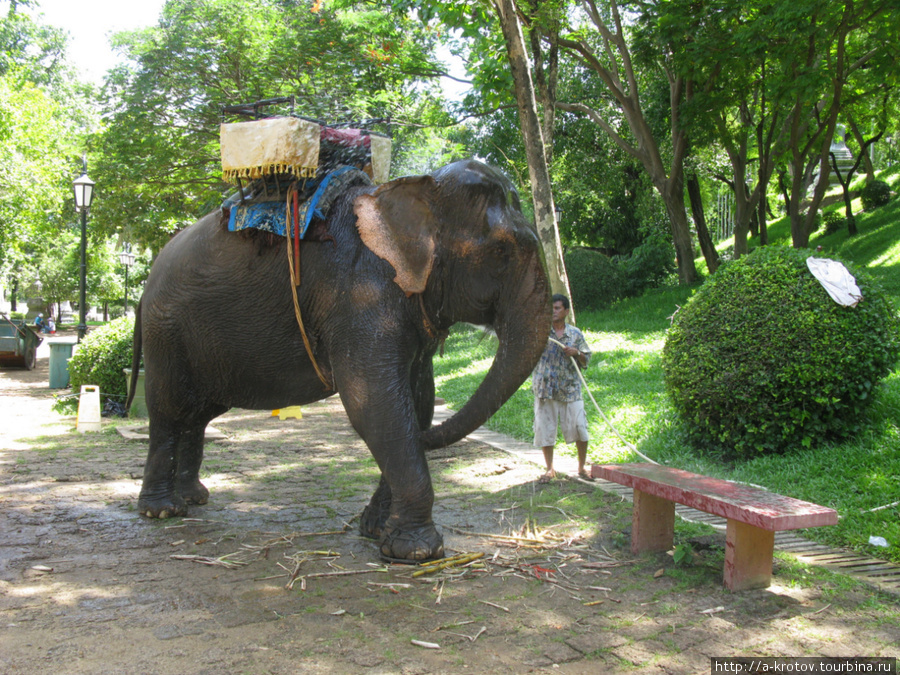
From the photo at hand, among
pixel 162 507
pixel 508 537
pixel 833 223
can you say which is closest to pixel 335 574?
pixel 508 537

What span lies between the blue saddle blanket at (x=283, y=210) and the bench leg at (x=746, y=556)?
3057 millimetres

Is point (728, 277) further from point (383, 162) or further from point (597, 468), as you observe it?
point (383, 162)

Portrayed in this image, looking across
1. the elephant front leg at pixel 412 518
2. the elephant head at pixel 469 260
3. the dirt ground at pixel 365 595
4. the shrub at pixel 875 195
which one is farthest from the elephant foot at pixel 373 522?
the shrub at pixel 875 195

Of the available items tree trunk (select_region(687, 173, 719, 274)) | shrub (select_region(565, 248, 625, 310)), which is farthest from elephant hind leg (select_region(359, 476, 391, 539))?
tree trunk (select_region(687, 173, 719, 274))

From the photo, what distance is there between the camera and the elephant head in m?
4.43

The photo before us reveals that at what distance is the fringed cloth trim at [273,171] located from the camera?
4715mm

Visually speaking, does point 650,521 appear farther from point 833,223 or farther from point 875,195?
point 875,195

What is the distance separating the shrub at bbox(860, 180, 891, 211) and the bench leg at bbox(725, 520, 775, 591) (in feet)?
84.3

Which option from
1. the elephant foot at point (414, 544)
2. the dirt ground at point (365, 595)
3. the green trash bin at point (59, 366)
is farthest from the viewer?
the green trash bin at point (59, 366)

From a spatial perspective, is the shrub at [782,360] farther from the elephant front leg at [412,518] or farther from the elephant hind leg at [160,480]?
the elephant hind leg at [160,480]

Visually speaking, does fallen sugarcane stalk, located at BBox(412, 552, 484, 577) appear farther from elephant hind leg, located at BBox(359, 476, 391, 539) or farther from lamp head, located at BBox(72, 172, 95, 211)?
lamp head, located at BBox(72, 172, 95, 211)

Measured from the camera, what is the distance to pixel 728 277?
23.7 feet

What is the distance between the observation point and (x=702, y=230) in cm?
2144

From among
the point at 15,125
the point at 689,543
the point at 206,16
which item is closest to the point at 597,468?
the point at 689,543
